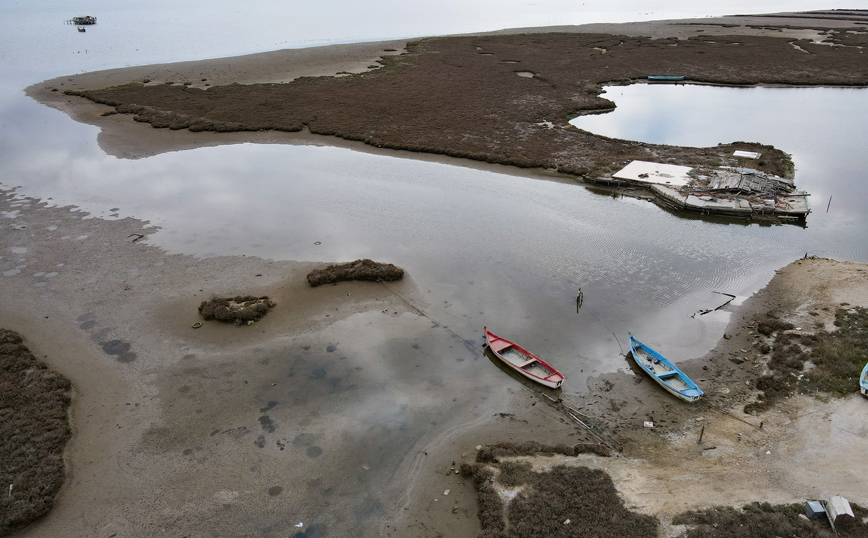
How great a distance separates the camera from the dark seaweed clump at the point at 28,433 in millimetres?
15875

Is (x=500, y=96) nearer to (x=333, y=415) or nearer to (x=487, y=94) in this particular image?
(x=487, y=94)

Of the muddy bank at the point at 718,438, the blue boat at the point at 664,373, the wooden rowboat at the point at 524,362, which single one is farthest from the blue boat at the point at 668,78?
the wooden rowboat at the point at 524,362

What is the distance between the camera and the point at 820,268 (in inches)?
1107

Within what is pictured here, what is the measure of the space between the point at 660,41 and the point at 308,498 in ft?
352

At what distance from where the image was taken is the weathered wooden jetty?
3566 cm

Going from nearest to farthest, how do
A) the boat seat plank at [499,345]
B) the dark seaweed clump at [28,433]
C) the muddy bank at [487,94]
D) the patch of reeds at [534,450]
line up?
the dark seaweed clump at [28,433], the patch of reeds at [534,450], the boat seat plank at [499,345], the muddy bank at [487,94]

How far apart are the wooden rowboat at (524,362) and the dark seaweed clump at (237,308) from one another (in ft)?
37.1

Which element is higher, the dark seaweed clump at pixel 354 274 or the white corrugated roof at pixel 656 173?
the white corrugated roof at pixel 656 173

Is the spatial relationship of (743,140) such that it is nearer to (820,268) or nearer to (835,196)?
(835,196)

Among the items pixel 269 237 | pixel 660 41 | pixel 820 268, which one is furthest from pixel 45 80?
pixel 660 41

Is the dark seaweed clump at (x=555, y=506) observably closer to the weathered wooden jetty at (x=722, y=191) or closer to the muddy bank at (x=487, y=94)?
the weathered wooden jetty at (x=722, y=191)

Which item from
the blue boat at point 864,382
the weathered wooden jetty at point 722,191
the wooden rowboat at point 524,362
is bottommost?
the wooden rowboat at point 524,362

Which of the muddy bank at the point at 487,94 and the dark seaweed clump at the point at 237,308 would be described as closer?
the dark seaweed clump at the point at 237,308

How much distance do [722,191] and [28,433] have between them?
42.8m
